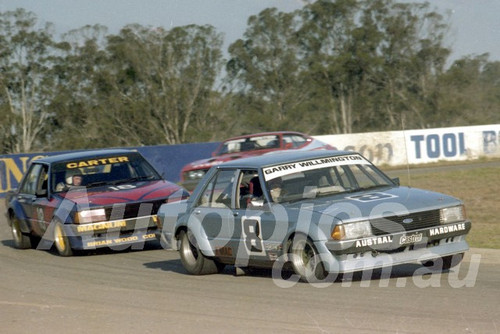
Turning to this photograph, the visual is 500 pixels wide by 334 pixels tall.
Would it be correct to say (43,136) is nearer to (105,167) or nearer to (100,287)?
(105,167)

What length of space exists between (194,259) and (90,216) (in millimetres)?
2791

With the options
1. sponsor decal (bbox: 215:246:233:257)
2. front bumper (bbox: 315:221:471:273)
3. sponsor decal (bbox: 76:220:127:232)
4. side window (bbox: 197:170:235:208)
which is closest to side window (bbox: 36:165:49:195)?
sponsor decal (bbox: 76:220:127:232)

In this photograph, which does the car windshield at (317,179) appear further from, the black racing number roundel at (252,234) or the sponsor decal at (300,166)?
the black racing number roundel at (252,234)

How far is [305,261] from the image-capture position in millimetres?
8086

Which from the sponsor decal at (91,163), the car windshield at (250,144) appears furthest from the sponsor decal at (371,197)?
the car windshield at (250,144)

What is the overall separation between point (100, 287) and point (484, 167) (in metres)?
21.3

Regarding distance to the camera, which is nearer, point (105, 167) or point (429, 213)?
point (429, 213)

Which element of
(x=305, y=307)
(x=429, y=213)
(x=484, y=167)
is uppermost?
(x=429, y=213)

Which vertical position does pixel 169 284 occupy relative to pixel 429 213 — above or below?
below

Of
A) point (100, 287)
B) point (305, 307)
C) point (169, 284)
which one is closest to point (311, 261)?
point (305, 307)

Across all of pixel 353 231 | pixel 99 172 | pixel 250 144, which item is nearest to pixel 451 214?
pixel 353 231

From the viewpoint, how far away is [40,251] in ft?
44.7

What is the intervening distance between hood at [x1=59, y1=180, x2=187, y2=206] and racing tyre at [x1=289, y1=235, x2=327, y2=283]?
4.41m

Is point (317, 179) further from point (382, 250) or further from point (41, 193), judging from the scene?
point (41, 193)
